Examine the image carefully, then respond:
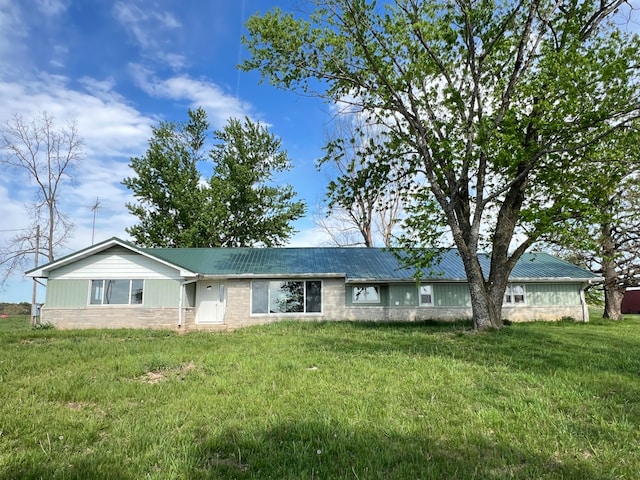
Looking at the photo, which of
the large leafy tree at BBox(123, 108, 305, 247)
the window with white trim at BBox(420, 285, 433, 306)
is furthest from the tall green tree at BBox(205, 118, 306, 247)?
the window with white trim at BBox(420, 285, 433, 306)

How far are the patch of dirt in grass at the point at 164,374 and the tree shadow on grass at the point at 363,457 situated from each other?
300 cm

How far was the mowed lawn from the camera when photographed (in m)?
3.60

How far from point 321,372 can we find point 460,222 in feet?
28.6

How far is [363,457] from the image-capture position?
3.71 m

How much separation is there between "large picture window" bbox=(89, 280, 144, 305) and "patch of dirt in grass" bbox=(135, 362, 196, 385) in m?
11.3

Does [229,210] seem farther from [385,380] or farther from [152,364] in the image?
[385,380]

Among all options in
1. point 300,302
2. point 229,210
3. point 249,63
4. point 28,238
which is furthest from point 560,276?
point 28,238

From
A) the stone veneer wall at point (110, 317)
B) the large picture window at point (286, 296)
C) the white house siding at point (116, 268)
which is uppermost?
the white house siding at point (116, 268)

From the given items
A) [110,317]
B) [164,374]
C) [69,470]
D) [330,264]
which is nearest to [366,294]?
[330,264]

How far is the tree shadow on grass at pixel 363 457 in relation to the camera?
343 centimetres

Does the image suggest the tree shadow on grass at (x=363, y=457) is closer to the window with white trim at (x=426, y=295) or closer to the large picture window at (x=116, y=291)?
the large picture window at (x=116, y=291)

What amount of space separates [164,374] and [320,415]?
3.70m

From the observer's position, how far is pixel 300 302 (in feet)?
64.1

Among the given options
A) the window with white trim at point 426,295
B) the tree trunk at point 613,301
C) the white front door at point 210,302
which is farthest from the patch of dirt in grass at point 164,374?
the tree trunk at point 613,301
